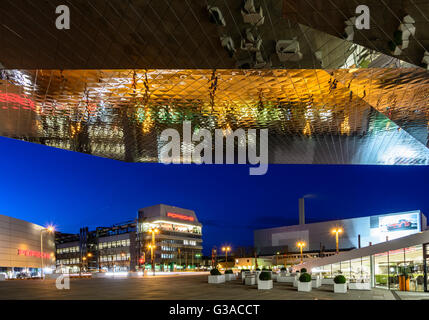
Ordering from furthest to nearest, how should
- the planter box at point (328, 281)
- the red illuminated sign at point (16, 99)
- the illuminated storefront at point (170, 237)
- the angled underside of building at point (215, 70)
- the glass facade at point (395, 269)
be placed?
the illuminated storefront at point (170, 237)
the planter box at point (328, 281)
the glass facade at point (395, 269)
the red illuminated sign at point (16, 99)
the angled underside of building at point (215, 70)

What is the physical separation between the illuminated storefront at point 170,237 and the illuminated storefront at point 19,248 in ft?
108

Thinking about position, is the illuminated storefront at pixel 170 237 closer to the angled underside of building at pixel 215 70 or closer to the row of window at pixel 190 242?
the row of window at pixel 190 242

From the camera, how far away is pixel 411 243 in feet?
69.3

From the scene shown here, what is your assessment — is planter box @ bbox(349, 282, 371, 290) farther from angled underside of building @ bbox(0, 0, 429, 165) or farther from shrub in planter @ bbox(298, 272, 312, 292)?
angled underside of building @ bbox(0, 0, 429, 165)

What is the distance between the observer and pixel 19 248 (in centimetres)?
5709

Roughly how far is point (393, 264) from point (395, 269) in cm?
29

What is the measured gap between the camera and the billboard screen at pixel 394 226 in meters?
68.4

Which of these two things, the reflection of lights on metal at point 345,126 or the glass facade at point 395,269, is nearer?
the glass facade at point 395,269

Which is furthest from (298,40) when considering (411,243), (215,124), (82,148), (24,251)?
(24,251)

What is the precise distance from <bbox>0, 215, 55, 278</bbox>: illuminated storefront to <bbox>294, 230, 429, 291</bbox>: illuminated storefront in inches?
1482

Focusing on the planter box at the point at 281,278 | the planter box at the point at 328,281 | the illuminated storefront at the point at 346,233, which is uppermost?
the planter box at the point at 328,281

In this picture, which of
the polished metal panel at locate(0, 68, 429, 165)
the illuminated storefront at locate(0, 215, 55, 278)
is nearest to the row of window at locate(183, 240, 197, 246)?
the illuminated storefront at locate(0, 215, 55, 278)

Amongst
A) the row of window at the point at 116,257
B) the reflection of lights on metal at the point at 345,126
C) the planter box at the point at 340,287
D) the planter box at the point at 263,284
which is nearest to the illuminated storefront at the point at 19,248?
the planter box at the point at 263,284

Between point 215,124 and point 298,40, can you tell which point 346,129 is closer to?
point 215,124
